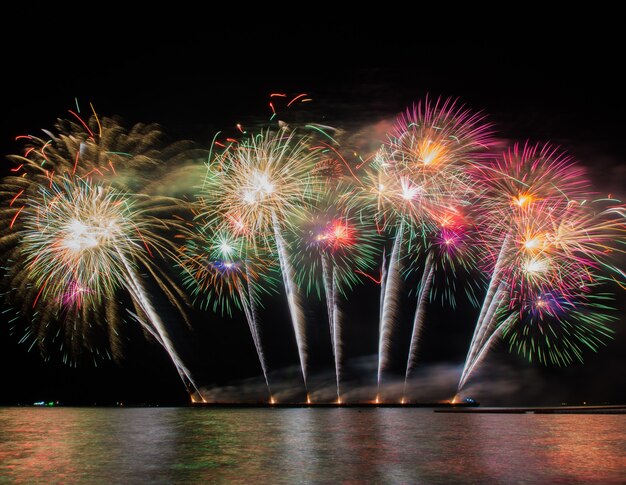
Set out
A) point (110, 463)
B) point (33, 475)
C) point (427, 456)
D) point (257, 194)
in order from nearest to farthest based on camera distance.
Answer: point (33, 475) → point (110, 463) → point (427, 456) → point (257, 194)

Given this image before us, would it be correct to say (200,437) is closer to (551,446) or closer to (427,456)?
(427,456)

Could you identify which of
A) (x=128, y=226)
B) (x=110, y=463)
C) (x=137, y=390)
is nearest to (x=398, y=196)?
(x=128, y=226)

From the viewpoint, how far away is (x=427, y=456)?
15602 millimetres

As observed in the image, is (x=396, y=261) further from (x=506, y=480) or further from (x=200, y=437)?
(x=506, y=480)

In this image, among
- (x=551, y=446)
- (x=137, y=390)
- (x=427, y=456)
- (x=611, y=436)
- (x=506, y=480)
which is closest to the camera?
(x=506, y=480)

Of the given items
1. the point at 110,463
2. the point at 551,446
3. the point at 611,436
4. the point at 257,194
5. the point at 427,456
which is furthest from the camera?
the point at 257,194

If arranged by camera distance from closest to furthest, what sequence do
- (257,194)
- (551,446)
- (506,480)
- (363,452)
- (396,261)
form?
(506,480) → (363,452) → (551,446) → (257,194) → (396,261)

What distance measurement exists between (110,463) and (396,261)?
70.9ft

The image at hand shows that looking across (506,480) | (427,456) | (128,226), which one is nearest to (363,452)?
(427,456)

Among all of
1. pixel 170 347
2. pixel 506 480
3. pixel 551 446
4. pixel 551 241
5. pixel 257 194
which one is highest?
pixel 257 194

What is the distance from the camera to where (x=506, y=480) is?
11.5 m

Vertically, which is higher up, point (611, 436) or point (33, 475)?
point (611, 436)

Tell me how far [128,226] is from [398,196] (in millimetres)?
12735

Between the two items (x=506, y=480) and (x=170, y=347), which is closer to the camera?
(x=506, y=480)
